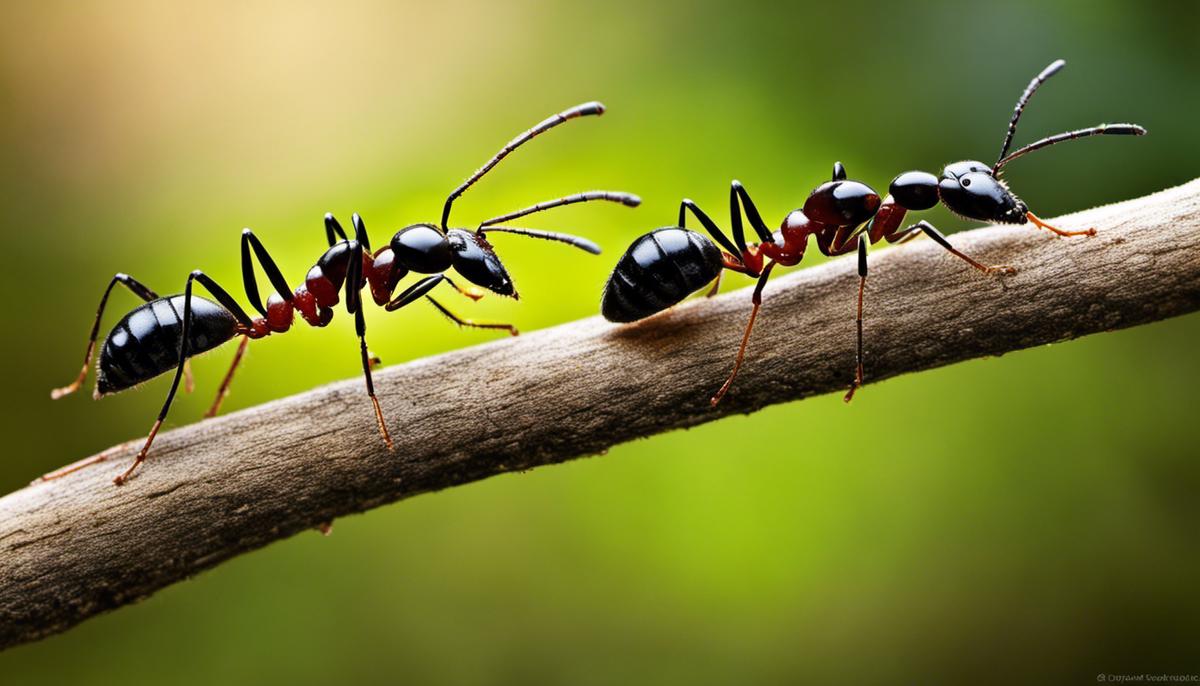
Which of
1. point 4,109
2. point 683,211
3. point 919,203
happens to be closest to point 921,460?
point 919,203

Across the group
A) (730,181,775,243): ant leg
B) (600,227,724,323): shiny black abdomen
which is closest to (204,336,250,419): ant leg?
(600,227,724,323): shiny black abdomen

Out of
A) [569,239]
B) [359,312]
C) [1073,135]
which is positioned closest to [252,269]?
[359,312]

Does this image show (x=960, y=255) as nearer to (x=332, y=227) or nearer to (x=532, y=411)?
(x=532, y=411)

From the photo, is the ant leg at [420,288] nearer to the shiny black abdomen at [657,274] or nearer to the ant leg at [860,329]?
the shiny black abdomen at [657,274]

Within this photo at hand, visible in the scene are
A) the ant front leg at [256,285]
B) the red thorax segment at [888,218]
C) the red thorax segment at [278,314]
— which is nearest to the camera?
the ant front leg at [256,285]

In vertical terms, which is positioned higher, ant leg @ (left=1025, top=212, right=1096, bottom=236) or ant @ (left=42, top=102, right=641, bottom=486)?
ant @ (left=42, top=102, right=641, bottom=486)

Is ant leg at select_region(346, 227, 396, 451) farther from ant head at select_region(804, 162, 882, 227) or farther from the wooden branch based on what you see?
ant head at select_region(804, 162, 882, 227)

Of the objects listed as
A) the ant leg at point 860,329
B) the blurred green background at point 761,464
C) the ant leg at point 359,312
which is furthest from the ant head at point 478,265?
the ant leg at point 860,329
